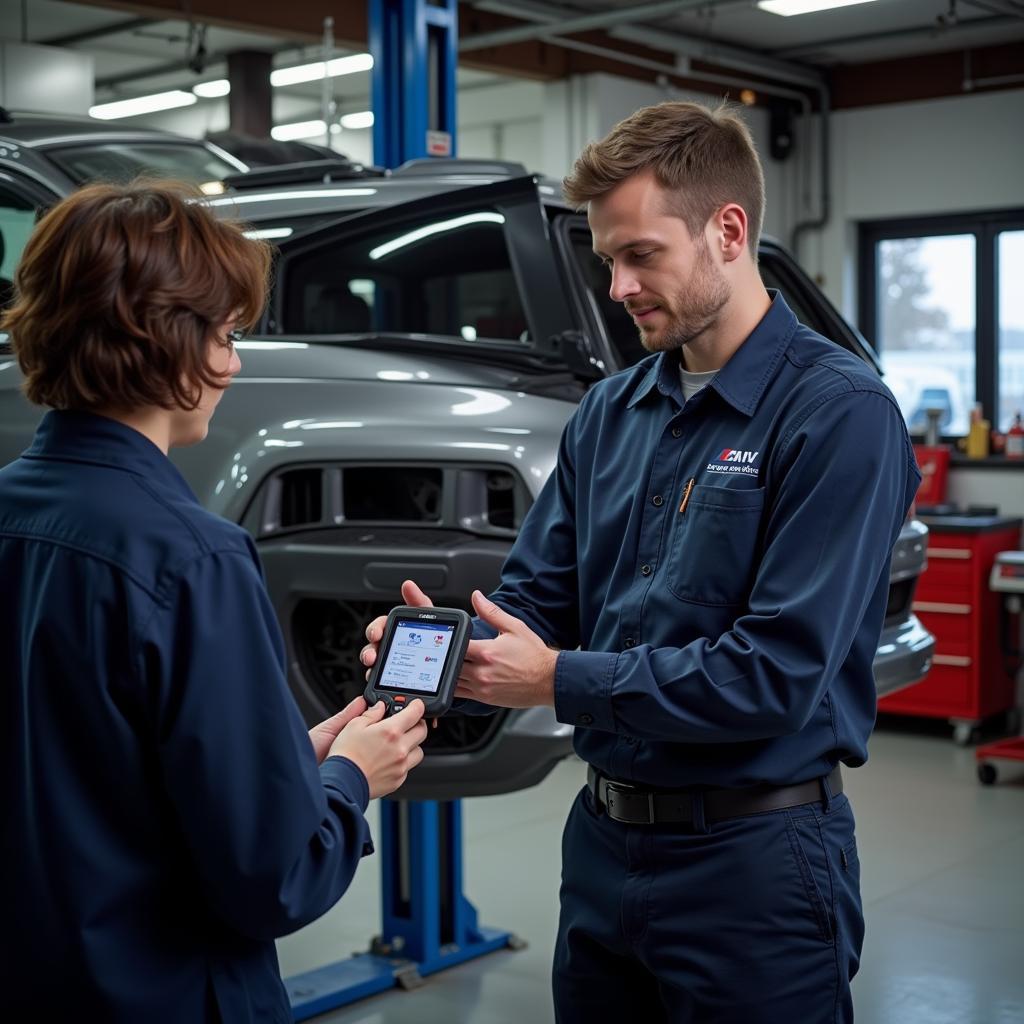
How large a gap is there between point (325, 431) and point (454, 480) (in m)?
0.33

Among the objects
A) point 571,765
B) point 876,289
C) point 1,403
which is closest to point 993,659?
point 571,765

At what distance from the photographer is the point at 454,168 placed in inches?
153

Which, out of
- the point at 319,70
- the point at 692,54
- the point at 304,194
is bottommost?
the point at 304,194

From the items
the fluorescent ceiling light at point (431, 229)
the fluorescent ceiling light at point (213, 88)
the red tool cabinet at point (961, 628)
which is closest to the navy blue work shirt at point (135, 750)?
the fluorescent ceiling light at point (431, 229)

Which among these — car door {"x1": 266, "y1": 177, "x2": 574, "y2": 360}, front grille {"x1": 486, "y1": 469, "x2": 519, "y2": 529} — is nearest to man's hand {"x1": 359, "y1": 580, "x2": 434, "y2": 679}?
front grille {"x1": 486, "y1": 469, "x2": 519, "y2": 529}

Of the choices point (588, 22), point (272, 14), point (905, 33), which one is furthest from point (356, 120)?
point (905, 33)

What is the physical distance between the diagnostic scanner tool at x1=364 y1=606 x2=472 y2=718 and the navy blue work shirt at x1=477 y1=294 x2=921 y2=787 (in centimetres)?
14

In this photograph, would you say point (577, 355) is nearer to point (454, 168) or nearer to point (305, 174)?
point (454, 168)

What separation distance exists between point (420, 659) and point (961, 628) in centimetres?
593

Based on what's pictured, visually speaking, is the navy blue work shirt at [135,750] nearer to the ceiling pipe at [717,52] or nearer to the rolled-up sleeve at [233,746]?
the rolled-up sleeve at [233,746]

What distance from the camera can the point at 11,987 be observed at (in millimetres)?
1354

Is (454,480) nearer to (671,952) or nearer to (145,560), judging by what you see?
(671,952)

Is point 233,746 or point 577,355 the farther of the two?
point 577,355

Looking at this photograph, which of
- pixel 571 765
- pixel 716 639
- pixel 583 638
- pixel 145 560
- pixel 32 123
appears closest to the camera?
pixel 145 560
